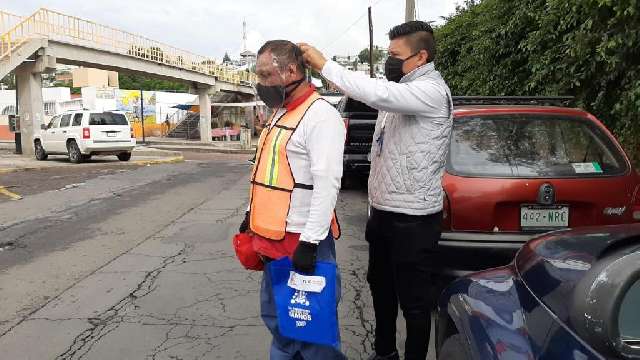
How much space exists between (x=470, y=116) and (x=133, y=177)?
11077 mm

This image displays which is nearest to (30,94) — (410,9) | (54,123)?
(54,123)

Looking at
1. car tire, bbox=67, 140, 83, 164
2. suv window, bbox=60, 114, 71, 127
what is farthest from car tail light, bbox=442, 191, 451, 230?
suv window, bbox=60, 114, 71, 127

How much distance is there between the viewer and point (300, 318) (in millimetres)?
2578

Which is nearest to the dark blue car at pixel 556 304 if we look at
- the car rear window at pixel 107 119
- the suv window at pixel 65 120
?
the car rear window at pixel 107 119

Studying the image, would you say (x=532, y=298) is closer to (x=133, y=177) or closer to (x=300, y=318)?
(x=300, y=318)

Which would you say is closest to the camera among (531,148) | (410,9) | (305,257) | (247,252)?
(305,257)

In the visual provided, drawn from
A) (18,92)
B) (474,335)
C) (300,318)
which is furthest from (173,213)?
(18,92)

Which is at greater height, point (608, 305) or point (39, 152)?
point (608, 305)

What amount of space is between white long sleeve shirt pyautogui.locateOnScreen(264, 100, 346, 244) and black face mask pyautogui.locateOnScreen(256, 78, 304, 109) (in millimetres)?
136

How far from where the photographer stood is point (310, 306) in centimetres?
255

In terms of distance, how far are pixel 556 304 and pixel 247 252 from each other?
1.46 meters

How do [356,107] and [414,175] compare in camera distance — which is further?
Answer: [356,107]

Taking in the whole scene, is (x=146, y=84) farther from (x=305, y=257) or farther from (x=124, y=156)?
(x=305, y=257)

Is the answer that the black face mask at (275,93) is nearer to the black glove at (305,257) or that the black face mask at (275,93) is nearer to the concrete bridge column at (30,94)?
the black glove at (305,257)
